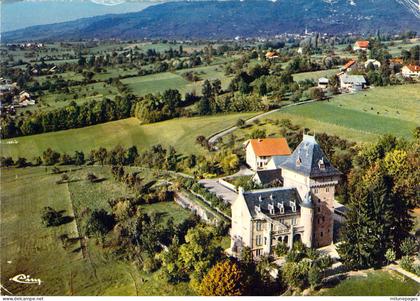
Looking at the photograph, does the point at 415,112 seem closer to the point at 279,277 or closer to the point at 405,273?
the point at 405,273

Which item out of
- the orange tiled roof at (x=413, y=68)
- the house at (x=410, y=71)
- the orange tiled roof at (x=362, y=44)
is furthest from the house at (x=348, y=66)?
the orange tiled roof at (x=362, y=44)

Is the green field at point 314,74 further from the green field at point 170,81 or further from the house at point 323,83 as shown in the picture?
the green field at point 170,81

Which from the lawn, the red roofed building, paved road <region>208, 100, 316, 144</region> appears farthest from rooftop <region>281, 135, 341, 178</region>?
the red roofed building

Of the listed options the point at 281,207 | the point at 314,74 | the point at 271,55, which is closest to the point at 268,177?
the point at 281,207

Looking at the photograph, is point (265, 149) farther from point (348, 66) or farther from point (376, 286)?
point (348, 66)

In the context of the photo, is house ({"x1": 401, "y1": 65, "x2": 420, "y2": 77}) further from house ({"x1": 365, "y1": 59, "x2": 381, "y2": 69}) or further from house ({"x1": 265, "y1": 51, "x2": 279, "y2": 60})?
house ({"x1": 265, "y1": 51, "x2": 279, "y2": 60})
